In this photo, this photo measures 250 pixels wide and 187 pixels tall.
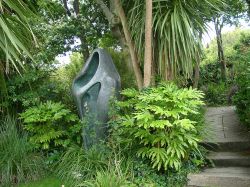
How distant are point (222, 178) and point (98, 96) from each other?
6.64ft

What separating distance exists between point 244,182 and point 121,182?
1456mm

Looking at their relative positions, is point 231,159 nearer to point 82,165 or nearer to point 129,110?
point 129,110

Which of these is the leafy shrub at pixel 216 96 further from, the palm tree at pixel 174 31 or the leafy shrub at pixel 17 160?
the leafy shrub at pixel 17 160

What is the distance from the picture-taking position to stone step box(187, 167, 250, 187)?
3924 millimetres

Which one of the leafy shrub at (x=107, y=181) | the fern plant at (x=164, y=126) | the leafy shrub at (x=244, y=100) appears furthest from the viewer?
the leafy shrub at (x=244, y=100)

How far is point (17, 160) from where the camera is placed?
472cm

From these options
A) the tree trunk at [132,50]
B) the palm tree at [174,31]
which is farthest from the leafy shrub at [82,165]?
the palm tree at [174,31]

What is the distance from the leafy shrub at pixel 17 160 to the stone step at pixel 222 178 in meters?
2.21

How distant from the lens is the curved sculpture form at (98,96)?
15.6ft

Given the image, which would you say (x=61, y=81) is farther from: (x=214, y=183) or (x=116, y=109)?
(x=214, y=183)

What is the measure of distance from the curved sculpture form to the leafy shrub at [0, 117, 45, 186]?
2.62ft

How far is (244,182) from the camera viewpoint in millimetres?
3891

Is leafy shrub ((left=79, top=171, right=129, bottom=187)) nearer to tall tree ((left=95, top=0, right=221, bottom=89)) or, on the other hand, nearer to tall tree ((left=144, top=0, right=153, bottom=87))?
tall tree ((left=144, top=0, right=153, bottom=87))

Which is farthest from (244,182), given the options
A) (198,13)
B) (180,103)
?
(198,13)
